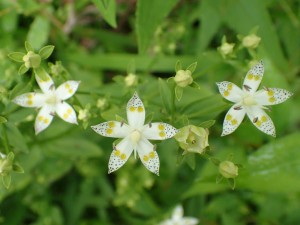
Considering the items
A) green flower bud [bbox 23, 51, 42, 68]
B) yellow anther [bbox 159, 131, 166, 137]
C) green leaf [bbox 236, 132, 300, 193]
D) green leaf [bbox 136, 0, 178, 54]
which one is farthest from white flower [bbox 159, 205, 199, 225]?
green flower bud [bbox 23, 51, 42, 68]

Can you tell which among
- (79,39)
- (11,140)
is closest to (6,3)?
(79,39)

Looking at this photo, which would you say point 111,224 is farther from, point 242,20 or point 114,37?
point 242,20

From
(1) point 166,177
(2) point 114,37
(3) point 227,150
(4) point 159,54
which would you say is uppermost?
(4) point 159,54

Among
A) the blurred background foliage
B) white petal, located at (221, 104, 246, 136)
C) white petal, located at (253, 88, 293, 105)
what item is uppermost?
white petal, located at (253, 88, 293, 105)

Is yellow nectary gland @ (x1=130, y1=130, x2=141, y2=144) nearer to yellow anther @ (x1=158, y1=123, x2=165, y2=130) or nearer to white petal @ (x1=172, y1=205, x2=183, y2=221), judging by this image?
yellow anther @ (x1=158, y1=123, x2=165, y2=130)

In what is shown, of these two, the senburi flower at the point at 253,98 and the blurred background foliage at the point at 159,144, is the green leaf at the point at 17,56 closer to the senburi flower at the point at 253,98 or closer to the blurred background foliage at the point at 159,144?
the blurred background foliage at the point at 159,144

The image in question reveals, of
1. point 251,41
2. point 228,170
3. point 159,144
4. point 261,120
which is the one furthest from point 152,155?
point 159,144
